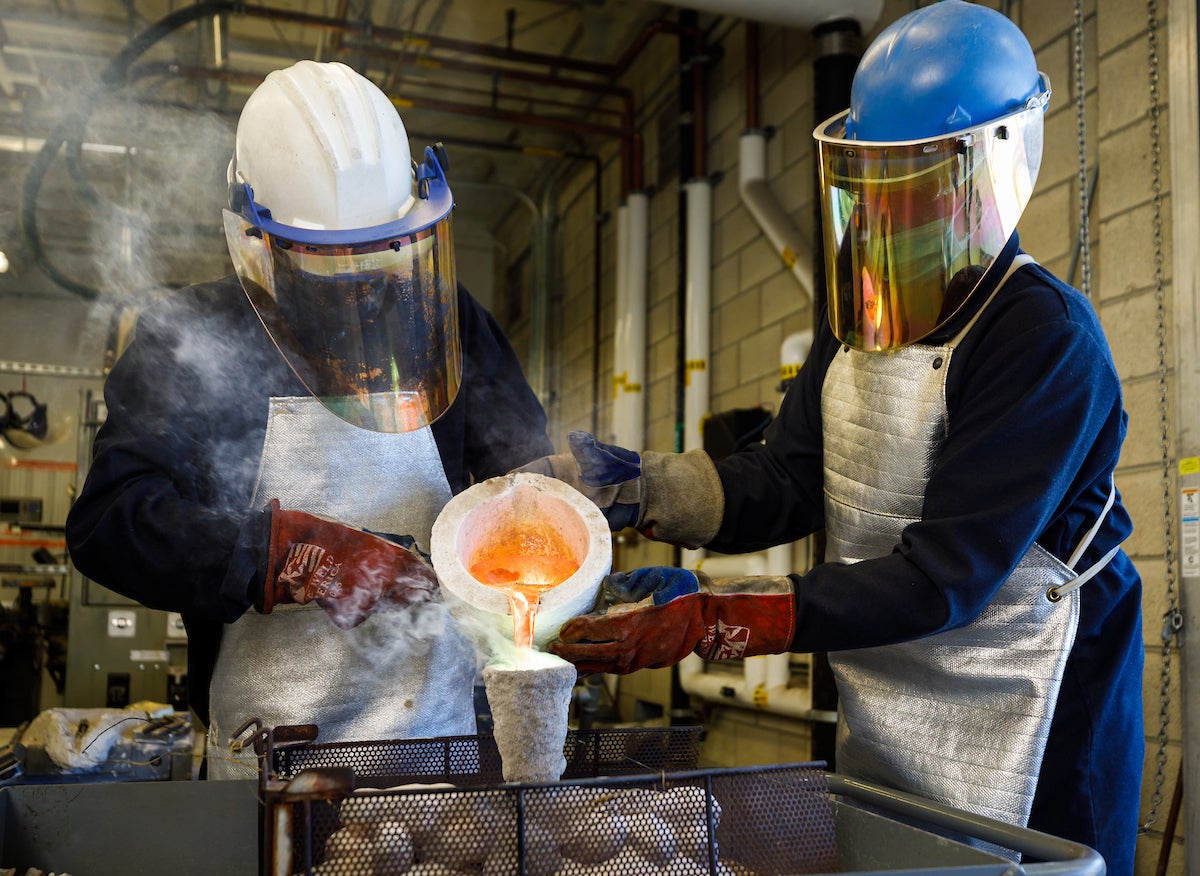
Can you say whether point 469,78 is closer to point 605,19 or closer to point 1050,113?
point 605,19

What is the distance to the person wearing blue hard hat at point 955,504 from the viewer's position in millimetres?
1299

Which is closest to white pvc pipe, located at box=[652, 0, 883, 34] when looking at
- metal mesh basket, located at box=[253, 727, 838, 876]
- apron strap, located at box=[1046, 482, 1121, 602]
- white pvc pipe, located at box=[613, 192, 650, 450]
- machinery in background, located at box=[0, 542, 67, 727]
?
white pvc pipe, located at box=[613, 192, 650, 450]

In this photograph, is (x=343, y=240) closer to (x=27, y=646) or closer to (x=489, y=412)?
(x=489, y=412)

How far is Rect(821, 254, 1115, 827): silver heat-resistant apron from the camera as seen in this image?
4.44 ft

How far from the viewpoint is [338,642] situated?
5.44 ft

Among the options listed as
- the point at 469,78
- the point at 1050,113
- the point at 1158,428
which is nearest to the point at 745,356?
the point at 1050,113

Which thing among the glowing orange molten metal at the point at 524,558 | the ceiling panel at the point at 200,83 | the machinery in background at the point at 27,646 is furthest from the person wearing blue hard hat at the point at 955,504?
the machinery in background at the point at 27,646

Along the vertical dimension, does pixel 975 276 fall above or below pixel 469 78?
below

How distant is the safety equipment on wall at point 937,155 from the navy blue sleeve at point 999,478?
3.9 inches

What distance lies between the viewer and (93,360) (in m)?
8.74

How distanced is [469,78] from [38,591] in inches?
170

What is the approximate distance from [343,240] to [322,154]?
0.13 m

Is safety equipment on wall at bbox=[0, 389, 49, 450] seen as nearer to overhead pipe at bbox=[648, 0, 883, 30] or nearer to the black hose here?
the black hose

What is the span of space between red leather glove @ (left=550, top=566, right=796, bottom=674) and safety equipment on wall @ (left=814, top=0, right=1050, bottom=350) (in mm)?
463
